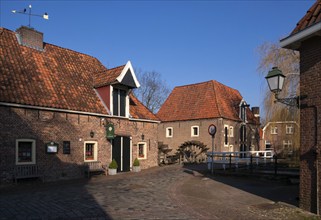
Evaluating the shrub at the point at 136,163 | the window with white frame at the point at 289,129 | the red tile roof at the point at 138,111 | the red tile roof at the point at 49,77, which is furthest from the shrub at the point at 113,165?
the window with white frame at the point at 289,129

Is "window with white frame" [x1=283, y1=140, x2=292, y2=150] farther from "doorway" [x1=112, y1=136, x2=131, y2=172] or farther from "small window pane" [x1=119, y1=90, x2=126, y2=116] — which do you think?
"small window pane" [x1=119, y1=90, x2=126, y2=116]

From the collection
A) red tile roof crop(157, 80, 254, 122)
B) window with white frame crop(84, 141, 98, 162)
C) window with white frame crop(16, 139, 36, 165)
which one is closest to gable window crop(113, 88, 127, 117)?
window with white frame crop(84, 141, 98, 162)

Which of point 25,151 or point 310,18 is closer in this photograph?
point 310,18

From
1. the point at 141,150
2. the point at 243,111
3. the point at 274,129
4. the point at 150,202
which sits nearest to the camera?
the point at 150,202

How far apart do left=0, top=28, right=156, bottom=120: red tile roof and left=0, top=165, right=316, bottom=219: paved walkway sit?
4134mm

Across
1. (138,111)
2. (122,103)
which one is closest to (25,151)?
(122,103)

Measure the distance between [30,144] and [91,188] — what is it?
4243 mm

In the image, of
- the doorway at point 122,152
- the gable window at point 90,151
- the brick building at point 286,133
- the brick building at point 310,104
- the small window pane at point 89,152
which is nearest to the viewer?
the brick building at point 310,104

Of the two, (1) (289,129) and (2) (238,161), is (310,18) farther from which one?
(2) (238,161)

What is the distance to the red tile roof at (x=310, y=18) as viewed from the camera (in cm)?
846

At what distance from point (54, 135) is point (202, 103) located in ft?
61.7

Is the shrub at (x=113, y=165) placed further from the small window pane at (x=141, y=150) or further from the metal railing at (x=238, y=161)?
the metal railing at (x=238, y=161)

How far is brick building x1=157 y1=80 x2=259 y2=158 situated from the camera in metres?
30.4

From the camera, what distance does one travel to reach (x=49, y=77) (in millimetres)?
17156
